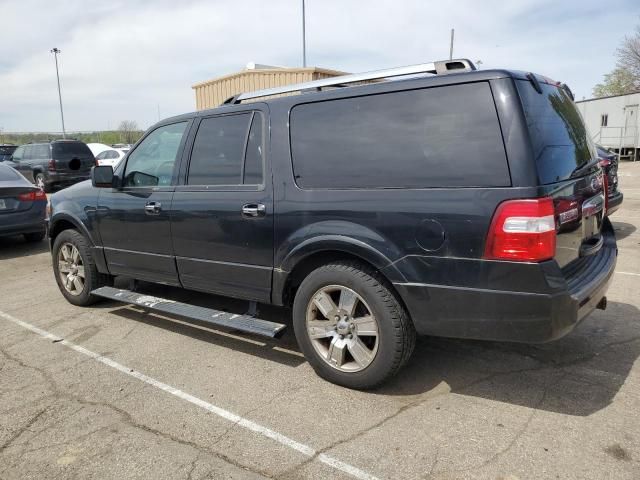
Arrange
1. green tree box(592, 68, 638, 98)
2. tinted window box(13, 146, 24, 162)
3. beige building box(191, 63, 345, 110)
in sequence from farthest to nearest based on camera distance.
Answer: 1. green tree box(592, 68, 638, 98)
2. tinted window box(13, 146, 24, 162)
3. beige building box(191, 63, 345, 110)

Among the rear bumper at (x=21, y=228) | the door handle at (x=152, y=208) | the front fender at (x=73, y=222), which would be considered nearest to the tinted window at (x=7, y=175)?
the rear bumper at (x=21, y=228)

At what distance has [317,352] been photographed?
3.33 meters

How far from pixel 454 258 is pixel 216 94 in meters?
13.8

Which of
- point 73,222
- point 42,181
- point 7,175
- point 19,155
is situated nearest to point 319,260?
point 73,222

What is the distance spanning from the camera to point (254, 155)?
11.8 ft

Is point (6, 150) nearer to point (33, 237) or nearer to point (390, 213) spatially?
point (33, 237)

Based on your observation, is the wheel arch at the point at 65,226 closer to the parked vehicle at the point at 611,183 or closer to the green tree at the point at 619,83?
the parked vehicle at the point at 611,183

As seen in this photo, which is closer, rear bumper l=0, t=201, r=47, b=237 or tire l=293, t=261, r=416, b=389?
tire l=293, t=261, r=416, b=389

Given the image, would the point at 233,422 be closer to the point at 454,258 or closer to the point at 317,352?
the point at 317,352

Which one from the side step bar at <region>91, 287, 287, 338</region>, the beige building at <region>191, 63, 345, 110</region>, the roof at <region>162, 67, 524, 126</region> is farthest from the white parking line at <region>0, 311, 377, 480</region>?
the beige building at <region>191, 63, 345, 110</region>

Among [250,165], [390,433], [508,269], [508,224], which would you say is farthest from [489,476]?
[250,165]

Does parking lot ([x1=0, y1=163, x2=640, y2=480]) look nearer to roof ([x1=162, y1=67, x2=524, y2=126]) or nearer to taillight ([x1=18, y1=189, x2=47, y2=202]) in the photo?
roof ([x1=162, y1=67, x2=524, y2=126])

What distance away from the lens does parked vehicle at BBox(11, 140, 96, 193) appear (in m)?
17.2

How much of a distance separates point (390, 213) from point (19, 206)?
294 inches
